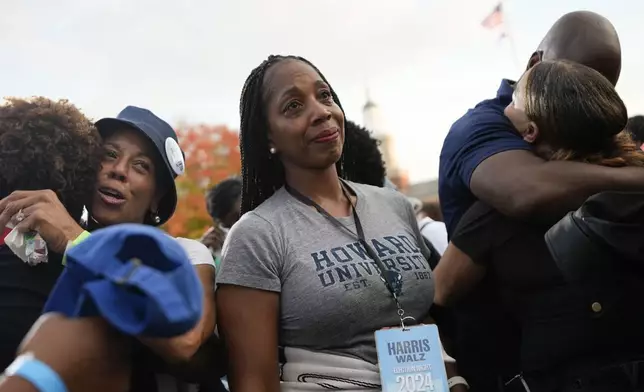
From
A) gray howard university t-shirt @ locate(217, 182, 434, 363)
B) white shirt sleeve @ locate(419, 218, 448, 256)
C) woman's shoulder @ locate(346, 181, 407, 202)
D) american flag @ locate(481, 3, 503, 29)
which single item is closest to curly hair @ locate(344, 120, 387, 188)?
white shirt sleeve @ locate(419, 218, 448, 256)

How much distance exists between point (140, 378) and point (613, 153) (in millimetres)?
1544

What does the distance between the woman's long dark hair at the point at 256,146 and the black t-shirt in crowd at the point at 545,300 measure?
75cm

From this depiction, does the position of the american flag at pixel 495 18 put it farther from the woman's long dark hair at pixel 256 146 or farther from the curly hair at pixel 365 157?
the woman's long dark hair at pixel 256 146

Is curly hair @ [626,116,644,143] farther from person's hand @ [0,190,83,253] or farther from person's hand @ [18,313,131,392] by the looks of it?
person's hand @ [18,313,131,392]

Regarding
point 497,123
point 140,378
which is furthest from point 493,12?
point 140,378

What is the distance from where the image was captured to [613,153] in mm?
1960

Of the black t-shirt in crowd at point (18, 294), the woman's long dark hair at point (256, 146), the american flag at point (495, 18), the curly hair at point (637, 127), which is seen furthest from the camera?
→ the american flag at point (495, 18)

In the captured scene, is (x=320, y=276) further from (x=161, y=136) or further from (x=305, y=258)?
(x=161, y=136)

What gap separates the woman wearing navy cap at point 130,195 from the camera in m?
1.95

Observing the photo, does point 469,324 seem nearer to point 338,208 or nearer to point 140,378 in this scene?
point 338,208

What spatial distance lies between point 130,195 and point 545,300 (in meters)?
1.52

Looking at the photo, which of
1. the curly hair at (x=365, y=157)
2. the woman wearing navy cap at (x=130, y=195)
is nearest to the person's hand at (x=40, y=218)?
the woman wearing navy cap at (x=130, y=195)

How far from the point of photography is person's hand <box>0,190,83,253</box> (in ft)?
6.36

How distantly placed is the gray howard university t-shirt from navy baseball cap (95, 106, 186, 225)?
575 millimetres
